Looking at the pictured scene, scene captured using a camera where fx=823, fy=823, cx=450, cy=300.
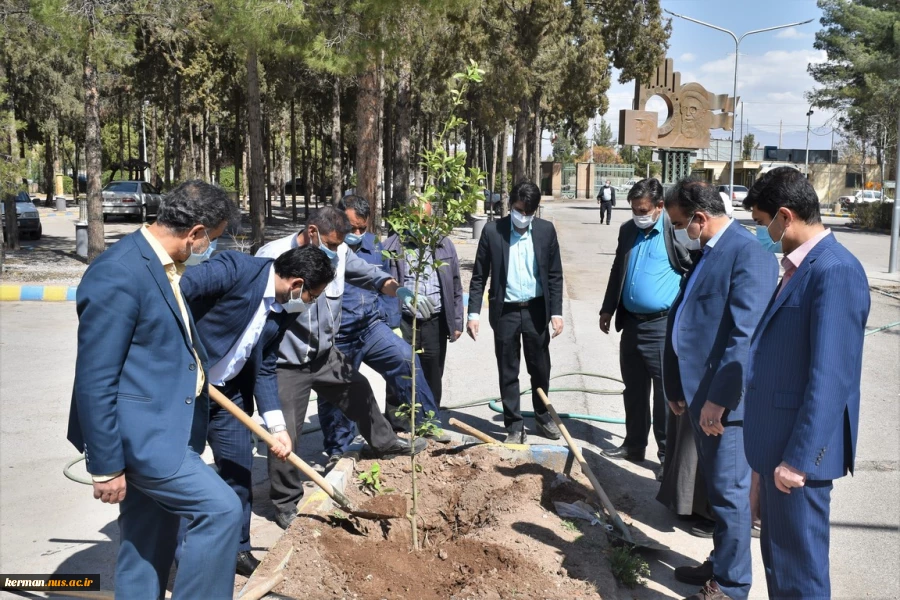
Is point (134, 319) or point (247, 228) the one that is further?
point (247, 228)

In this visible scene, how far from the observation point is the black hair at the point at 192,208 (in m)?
3.20

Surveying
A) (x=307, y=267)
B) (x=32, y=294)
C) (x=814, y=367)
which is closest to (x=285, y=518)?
(x=307, y=267)

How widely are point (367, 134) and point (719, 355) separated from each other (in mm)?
9966

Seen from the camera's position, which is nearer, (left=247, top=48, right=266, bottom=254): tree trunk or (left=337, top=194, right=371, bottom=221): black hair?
(left=337, top=194, right=371, bottom=221): black hair

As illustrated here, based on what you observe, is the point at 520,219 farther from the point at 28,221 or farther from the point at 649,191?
the point at 28,221

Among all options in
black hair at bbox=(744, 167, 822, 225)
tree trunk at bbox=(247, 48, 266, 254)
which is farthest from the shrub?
black hair at bbox=(744, 167, 822, 225)

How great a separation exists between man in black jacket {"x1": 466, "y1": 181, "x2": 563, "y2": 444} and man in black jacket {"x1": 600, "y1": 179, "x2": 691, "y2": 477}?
541mm

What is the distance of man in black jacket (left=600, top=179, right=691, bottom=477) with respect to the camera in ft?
18.8

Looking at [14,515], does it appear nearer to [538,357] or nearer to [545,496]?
[545,496]

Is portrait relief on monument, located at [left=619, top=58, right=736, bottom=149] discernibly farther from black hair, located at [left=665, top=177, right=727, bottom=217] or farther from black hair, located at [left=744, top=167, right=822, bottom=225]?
black hair, located at [left=744, top=167, right=822, bottom=225]

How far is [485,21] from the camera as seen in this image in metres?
18.1

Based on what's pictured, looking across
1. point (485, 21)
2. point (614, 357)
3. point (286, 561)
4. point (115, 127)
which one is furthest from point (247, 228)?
point (115, 127)

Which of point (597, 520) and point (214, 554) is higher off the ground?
point (214, 554)

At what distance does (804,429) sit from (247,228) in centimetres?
2682
